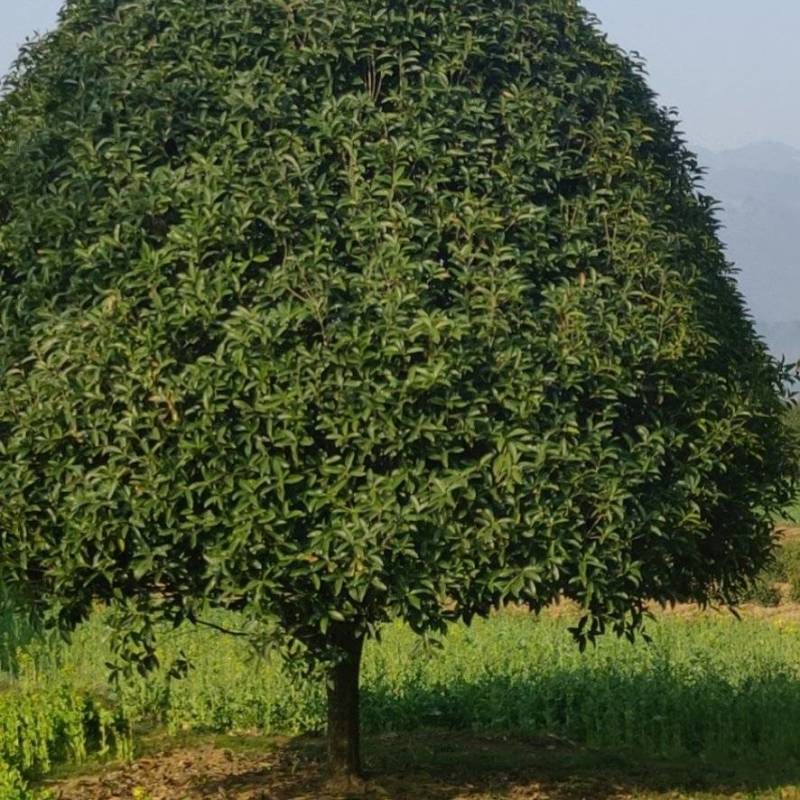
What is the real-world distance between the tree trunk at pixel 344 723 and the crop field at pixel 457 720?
1.04 ft

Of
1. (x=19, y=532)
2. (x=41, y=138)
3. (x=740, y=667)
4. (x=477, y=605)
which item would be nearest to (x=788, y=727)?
(x=740, y=667)

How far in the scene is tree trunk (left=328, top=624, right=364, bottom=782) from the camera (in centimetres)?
999

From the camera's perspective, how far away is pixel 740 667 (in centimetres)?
1485

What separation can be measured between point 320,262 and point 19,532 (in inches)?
92.1

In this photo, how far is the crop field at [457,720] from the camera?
11.0 meters

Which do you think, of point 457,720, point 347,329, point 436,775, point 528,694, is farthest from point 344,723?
point 347,329

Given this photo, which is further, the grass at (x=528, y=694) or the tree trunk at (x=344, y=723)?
the grass at (x=528, y=694)

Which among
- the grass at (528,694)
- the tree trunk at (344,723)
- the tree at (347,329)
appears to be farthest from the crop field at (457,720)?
the tree at (347,329)

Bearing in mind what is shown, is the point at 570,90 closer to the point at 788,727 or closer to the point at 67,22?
the point at 67,22

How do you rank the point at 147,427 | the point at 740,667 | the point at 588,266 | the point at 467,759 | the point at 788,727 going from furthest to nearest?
the point at 740,667, the point at 788,727, the point at 467,759, the point at 588,266, the point at 147,427

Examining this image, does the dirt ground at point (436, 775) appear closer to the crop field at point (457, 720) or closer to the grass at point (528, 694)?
the crop field at point (457, 720)

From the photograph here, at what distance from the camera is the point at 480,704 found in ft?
42.7

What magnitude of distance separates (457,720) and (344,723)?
9.52 feet

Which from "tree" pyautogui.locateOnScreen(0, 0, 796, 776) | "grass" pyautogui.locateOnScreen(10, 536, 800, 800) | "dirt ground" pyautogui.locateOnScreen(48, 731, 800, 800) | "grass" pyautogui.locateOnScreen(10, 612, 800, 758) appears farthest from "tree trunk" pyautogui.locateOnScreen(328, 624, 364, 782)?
"grass" pyautogui.locateOnScreen(10, 612, 800, 758)
